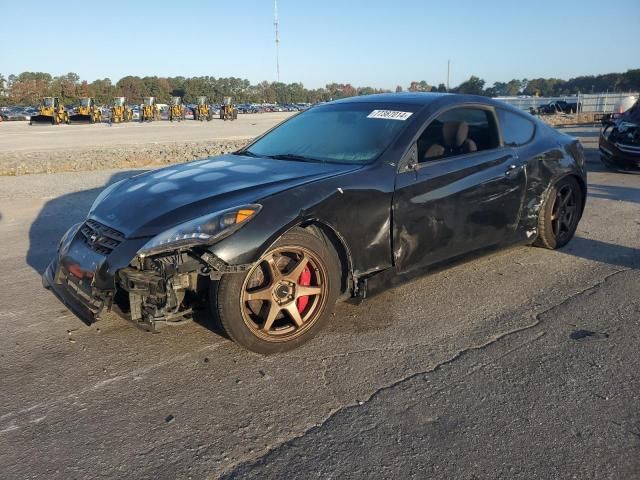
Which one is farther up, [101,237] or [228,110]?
[228,110]

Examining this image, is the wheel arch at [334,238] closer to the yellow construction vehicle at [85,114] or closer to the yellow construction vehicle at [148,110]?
the yellow construction vehicle at [85,114]

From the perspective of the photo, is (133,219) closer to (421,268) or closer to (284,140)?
(284,140)

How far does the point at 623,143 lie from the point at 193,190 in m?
9.74

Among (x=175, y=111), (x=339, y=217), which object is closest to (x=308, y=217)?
(x=339, y=217)

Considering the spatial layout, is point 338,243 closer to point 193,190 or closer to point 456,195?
point 193,190

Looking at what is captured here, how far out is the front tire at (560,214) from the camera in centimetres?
493

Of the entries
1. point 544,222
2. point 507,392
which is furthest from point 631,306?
point 507,392

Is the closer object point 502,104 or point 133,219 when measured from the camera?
point 133,219

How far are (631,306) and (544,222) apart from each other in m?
1.30

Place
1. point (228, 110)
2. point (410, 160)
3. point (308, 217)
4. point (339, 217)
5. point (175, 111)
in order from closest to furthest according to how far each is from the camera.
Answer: point (308, 217), point (339, 217), point (410, 160), point (175, 111), point (228, 110)

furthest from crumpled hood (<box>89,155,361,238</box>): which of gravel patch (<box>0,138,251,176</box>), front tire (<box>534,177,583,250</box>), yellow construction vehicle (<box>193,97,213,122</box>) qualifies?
yellow construction vehicle (<box>193,97,213,122</box>)

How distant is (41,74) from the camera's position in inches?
4601

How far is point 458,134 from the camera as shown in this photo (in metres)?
4.12

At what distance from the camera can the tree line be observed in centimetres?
9362
